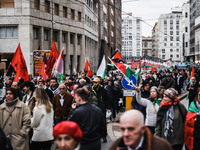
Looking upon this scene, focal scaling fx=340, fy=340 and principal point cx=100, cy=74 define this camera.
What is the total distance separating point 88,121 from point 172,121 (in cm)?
150

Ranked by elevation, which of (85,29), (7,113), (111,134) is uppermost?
(85,29)

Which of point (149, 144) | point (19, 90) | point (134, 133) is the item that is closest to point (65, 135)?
point (134, 133)

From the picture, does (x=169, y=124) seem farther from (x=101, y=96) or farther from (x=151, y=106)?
(x=101, y=96)

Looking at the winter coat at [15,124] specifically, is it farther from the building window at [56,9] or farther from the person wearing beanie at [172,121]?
the building window at [56,9]

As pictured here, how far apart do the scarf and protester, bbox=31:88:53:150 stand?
2.17 metres

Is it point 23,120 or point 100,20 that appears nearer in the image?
point 23,120

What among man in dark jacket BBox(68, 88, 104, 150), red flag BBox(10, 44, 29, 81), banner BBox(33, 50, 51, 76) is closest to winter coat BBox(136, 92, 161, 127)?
man in dark jacket BBox(68, 88, 104, 150)

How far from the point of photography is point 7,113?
19.7ft

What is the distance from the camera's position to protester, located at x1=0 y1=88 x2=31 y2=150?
6.00 m

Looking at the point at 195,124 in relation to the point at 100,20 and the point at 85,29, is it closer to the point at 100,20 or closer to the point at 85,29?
the point at 85,29

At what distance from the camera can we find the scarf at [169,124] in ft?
18.8

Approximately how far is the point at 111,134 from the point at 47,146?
4.30m

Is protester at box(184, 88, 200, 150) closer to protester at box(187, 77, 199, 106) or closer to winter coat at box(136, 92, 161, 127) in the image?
winter coat at box(136, 92, 161, 127)

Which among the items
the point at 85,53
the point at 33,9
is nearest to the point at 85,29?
the point at 85,53
